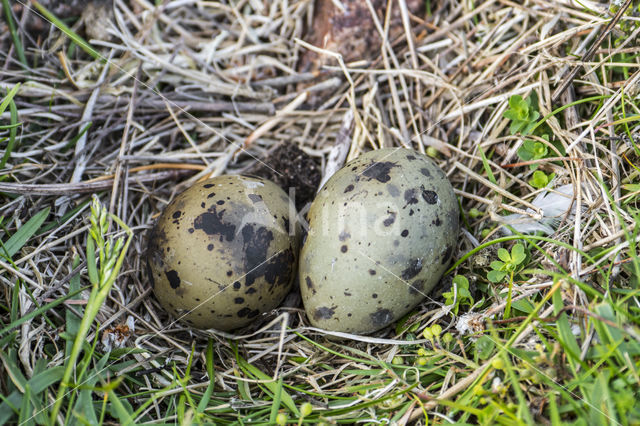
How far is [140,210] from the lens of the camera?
8.13ft

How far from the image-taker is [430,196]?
6.30 ft

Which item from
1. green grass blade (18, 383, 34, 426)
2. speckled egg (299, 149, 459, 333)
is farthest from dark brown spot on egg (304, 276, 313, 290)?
green grass blade (18, 383, 34, 426)

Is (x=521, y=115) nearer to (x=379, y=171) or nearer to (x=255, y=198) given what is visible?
(x=379, y=171)

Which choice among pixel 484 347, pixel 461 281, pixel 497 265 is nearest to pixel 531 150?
pixel 497 265

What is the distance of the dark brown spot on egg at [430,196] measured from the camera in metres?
1.91

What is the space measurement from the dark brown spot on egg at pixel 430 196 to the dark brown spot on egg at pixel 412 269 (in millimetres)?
241

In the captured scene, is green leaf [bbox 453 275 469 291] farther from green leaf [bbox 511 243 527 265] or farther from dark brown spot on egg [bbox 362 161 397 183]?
dark brown spot on egg [bbox 362 161 397 183]

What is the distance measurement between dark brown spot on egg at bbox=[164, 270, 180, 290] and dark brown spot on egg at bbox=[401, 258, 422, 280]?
922 mm

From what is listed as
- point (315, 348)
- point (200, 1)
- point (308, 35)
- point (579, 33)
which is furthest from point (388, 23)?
point (315, 348)

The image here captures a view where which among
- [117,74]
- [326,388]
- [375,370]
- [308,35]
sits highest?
[308,35]

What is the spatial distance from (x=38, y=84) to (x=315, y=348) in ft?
6.51

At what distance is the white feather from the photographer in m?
1.95

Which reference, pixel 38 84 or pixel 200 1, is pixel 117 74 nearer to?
pixel 38 84

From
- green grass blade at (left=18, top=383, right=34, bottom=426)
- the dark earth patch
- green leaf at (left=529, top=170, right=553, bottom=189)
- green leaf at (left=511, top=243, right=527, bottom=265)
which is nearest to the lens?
green grass blade at (left=18, top=383, right=34, bottom=426)
